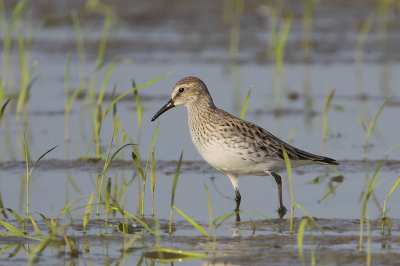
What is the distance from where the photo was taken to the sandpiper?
912 centimetres

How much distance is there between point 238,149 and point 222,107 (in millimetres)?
5246

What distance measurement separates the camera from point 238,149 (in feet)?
29.9

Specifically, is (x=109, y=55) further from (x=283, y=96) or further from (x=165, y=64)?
(x=283, y=96)

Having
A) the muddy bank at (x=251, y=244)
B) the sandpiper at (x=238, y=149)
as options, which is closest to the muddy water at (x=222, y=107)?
the muddy bank at (x=251, y=244)

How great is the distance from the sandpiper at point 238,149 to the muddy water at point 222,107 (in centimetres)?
45

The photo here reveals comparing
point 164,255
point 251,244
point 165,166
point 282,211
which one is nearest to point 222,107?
point 165,166

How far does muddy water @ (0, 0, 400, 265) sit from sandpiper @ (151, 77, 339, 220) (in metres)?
0.45

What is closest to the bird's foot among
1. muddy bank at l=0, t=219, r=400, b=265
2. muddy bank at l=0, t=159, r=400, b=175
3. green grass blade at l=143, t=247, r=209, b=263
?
muddy bank at l=0, t=219, r=400, b=265

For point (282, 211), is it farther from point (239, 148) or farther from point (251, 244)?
point (251, 244)

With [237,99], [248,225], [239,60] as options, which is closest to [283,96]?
[237,99]

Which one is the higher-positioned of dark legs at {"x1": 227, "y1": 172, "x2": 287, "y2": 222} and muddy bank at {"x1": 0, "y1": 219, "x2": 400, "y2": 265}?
dark legs at {"x1": 227, "y1": 172, "x2": 287, "y2": 222}

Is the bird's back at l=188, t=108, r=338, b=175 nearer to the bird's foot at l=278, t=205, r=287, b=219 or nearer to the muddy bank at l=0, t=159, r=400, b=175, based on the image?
the bird's foot at l=278, t=205, r=287, b=219

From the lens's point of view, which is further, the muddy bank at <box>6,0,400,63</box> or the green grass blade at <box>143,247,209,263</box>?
the muddy bank at <box>6,0,400,63</box>

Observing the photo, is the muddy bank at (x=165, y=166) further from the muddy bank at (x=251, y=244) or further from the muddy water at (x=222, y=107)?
the muddy bank at (x=251, y=244)
